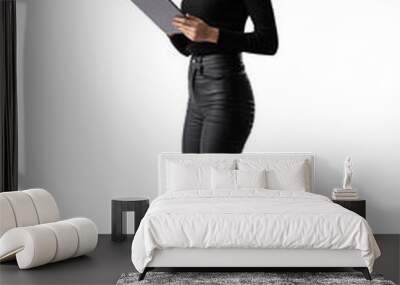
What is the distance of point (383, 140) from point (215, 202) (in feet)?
8.27

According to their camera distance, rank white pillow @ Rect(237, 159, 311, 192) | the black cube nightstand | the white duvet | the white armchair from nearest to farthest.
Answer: the white duvet, the white armchair, white pillow @ Rect(237, 159, 311, 192), the black cube nightstand

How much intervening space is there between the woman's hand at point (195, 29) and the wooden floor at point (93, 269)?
2041mm

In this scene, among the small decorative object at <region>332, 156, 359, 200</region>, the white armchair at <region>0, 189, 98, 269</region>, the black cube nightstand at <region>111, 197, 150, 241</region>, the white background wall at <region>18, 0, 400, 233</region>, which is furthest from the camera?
the white background wall at <region>18, 0, 400, 233</region>

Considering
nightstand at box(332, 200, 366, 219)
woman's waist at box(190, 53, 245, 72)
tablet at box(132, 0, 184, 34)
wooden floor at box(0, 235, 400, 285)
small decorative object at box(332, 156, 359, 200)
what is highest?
tablet at box(132, 0, 184, 34)

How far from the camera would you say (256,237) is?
476 cm

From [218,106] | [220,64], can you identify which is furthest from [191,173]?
[220,64]

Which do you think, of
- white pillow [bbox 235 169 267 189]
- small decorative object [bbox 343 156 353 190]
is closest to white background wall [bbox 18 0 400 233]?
small decorative object [bbox 343 156 353 190]

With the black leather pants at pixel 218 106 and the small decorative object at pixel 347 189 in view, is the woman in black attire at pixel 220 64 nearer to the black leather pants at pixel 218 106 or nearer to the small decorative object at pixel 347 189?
the black leather pants at pixel 218 106

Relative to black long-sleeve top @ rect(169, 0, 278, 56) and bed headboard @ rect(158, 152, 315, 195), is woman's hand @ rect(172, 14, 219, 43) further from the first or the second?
bed headboard @ rect(158, 152, 315, 195)

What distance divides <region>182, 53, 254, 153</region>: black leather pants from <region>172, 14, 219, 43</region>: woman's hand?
0.17m

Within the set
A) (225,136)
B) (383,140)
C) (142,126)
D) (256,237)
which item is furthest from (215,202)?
(383,140)

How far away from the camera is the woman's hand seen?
20.5 ft

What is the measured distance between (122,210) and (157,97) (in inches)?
48.7

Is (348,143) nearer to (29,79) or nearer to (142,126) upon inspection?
(142,126)
